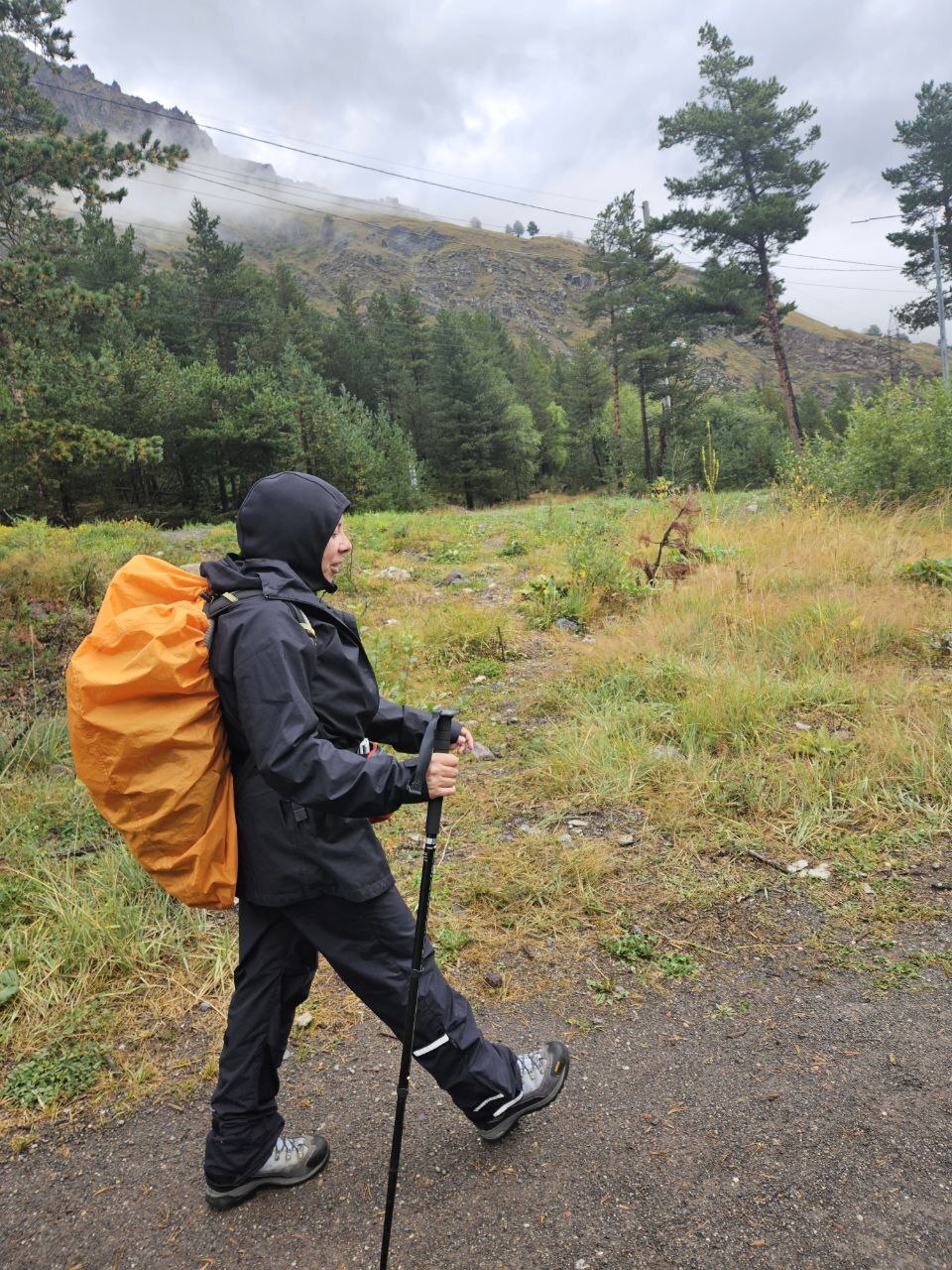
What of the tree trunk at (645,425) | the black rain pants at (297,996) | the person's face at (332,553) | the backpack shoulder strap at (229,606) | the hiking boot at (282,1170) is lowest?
the hiking boot at (282,1170)

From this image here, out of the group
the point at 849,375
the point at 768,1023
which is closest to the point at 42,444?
the point at 768,1023

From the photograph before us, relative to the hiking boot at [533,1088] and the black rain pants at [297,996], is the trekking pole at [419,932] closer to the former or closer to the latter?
the black rain pants at [297,996]

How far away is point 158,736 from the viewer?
1.71 metres

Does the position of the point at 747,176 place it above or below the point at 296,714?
above

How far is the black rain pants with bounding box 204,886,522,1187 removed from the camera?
77.1 inches

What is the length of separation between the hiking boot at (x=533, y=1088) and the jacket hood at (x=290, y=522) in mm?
1656

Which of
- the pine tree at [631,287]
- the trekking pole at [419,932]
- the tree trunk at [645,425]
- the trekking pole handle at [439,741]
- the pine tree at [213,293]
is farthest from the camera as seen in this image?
the pine tree at [213,293]

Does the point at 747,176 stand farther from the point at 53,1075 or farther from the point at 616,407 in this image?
the point at 53,1075

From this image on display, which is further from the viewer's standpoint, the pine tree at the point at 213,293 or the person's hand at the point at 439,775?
the pine tree at the point at 213,293

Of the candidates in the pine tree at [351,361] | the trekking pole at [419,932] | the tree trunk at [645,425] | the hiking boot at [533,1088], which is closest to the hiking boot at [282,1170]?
the trekking pole at [419,932]

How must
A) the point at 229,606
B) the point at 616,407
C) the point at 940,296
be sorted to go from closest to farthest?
the point at 229,606 → the point at 940,296 → the point at 616,407

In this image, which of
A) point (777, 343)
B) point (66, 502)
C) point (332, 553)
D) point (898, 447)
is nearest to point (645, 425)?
A: point (777, 343)

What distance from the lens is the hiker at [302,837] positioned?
1.73m

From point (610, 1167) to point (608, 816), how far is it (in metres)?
2.09
